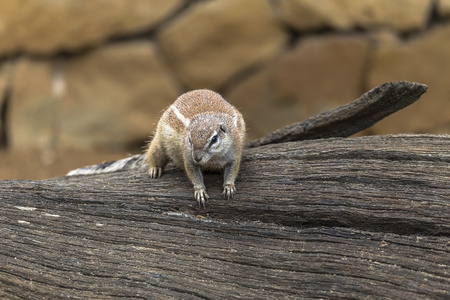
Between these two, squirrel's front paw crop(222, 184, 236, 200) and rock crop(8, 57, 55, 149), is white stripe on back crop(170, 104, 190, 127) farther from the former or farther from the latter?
rock crop(8, 57, 55, 149)

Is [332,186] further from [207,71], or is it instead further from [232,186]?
[207,71]

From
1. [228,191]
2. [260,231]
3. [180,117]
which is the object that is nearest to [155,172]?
[180,117]

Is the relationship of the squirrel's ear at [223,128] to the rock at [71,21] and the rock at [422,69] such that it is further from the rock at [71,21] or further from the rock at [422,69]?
the rock at [71,21]

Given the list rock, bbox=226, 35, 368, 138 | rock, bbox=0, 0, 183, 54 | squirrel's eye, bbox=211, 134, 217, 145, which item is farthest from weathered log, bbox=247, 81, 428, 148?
rock, bbox=0, 0, 183, 54

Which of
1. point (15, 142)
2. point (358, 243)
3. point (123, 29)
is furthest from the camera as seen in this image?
point (15, 142)

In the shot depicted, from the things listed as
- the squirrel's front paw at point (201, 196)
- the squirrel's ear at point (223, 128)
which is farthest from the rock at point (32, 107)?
the squirrel's front paw at point (201, 196)

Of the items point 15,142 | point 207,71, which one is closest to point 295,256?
point 207,71
